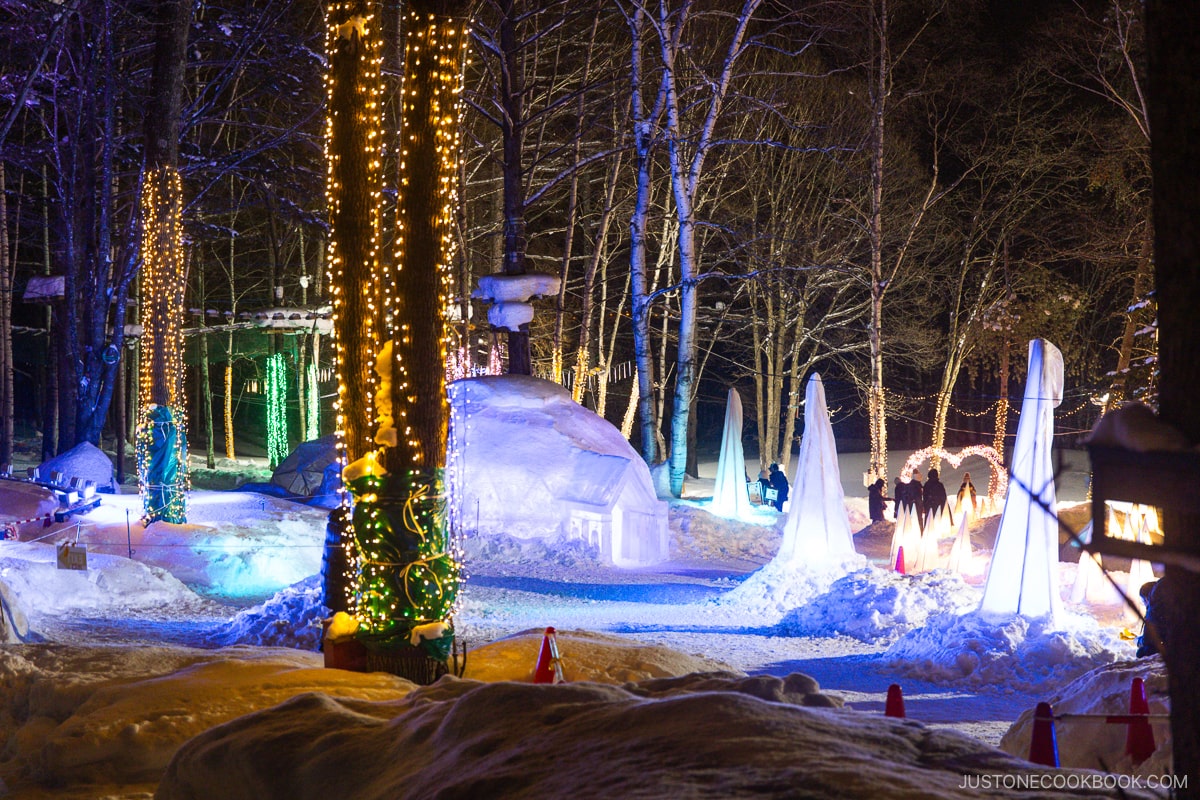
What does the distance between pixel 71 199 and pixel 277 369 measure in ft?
33.5

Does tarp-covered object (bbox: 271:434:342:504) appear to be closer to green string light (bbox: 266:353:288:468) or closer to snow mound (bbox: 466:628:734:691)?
green string light (bbox: 266:353:288:468)

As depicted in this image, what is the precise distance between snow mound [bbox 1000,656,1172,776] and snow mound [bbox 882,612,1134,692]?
306cm

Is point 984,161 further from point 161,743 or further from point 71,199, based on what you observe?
point 161,743

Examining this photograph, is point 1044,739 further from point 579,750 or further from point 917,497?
point 917,497

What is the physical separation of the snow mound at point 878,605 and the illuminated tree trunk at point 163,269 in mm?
9541

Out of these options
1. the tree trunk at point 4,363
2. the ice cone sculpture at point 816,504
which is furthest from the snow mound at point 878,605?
the tree trunk at point 4,363

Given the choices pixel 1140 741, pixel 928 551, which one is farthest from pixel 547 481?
pixel 1140 741

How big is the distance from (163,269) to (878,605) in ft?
39.3

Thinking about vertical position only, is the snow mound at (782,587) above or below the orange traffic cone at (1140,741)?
below

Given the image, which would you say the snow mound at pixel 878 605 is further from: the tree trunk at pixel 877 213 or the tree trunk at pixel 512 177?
the tree trunk at pixel 877 213

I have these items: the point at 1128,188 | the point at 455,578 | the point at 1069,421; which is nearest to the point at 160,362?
the point at 455,578

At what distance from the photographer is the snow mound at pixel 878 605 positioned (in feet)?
42.5

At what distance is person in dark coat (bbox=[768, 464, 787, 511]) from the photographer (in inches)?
1039

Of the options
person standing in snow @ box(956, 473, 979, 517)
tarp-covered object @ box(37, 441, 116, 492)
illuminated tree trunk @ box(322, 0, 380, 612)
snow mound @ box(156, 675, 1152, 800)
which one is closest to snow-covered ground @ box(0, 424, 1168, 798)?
snow mound @ box(156, 675, 1152, 800)
